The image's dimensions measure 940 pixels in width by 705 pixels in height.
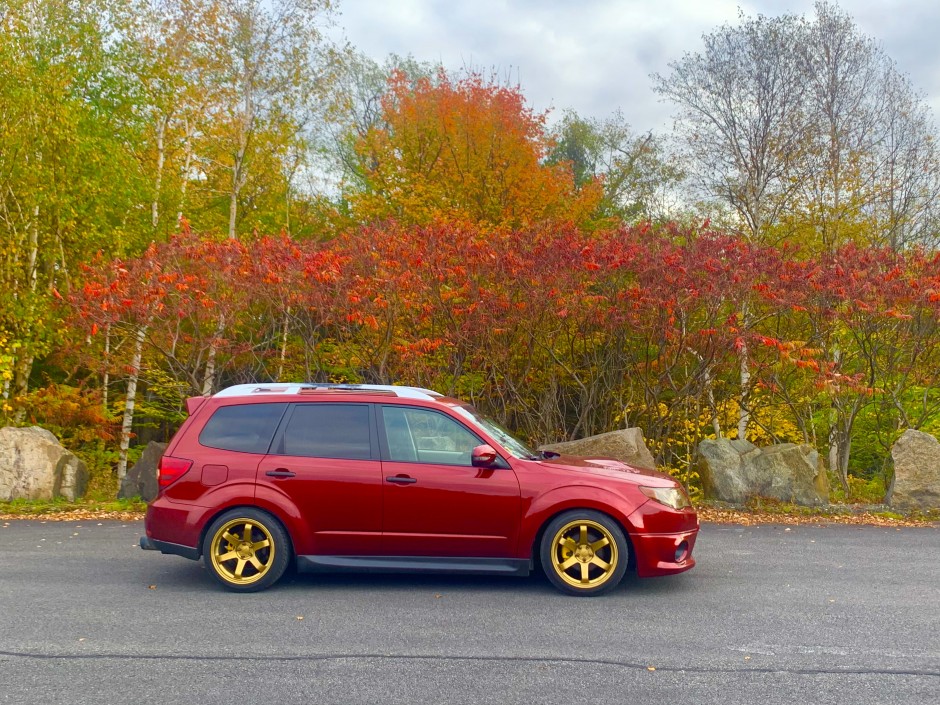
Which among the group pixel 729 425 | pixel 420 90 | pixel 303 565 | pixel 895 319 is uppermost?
pixel 420 90

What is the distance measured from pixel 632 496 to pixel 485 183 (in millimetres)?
18525

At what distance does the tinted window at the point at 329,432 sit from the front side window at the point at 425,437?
201mm

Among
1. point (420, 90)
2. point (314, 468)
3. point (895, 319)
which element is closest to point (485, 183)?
point (420, 90)

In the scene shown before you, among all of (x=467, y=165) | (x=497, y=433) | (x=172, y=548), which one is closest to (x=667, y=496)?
(x=497, y=433)

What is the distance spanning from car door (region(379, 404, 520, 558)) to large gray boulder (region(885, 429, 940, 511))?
6.44m

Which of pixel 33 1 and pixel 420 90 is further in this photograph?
pixel 420 90

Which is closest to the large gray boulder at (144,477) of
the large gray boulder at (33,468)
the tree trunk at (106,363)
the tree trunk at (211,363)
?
the large gray boulder at (33,468)

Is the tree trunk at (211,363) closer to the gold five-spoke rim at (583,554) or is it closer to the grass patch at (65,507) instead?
the grass patch at (65,507)

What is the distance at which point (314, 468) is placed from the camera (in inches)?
257

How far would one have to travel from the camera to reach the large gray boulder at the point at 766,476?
421 inches

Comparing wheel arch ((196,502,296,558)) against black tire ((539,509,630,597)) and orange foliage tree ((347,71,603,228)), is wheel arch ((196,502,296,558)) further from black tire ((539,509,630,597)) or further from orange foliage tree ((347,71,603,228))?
orange foliage tree ((347,71,603,228))

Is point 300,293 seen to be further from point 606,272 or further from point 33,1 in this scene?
point 33,1

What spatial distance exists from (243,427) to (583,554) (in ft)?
9.32

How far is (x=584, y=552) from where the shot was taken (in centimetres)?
629
